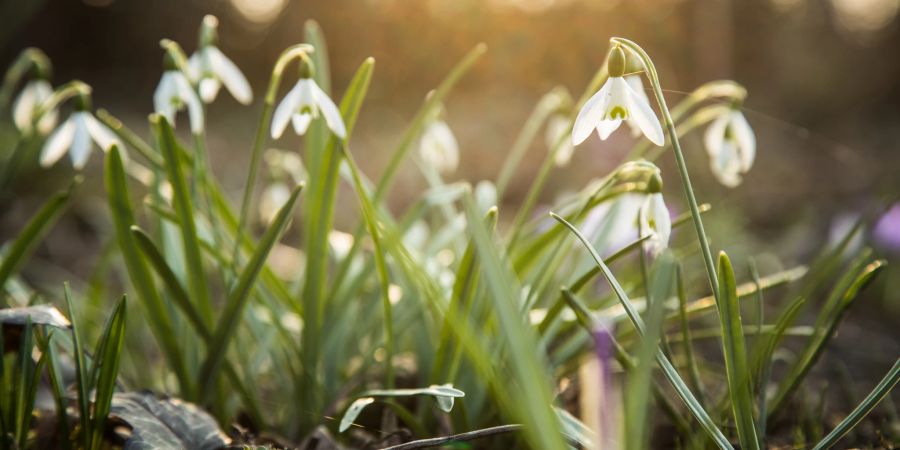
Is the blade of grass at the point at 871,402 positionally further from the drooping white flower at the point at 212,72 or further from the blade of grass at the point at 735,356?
the drooping white flower at the point at 212,72

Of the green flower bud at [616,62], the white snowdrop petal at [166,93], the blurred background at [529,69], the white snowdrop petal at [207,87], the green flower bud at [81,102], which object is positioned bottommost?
the green flower bud at [81,102]

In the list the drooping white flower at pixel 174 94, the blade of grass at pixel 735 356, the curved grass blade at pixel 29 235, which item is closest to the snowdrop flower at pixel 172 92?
the drooping white flower at pixel 174 94

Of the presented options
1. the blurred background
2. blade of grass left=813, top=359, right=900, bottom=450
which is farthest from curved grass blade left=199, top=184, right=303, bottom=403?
the blurred background

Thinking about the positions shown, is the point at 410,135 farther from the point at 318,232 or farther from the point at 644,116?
the point at 644,116

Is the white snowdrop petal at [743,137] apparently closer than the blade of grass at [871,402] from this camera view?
No

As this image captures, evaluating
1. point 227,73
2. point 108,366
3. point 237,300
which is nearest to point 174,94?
point 227,73

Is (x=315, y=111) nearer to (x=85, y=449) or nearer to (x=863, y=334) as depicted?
(x=85, y=449)

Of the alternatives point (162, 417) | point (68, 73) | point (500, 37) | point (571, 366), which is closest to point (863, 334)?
point (571, 366)
